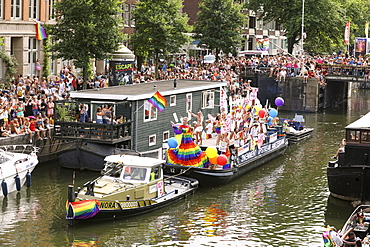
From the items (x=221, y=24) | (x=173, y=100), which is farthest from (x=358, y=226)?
(x=221, y=24)

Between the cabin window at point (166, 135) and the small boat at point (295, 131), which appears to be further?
the small boat at point (295, 131)

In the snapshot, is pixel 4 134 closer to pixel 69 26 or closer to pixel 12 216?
pixel 12 216

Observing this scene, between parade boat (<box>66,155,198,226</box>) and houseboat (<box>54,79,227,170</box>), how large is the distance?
4.06 m

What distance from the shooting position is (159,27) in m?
58.9

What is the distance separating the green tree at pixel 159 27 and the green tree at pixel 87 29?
469 inches

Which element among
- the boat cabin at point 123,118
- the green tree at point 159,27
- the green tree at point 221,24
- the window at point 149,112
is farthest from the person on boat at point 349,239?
the green tree at point 221,24

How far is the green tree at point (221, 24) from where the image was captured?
75.3 meters

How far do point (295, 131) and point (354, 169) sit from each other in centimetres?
1964

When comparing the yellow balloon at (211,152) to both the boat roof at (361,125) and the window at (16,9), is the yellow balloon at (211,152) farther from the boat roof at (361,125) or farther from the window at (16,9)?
the window at (16,9)

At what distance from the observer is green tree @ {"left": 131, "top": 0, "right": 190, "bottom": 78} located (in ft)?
194

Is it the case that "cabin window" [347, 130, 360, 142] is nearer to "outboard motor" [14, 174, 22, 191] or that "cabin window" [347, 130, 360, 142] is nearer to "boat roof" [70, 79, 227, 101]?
"boat roof" [70, 79, 227, 101]

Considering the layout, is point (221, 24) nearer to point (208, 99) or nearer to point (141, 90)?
point (208, 99)

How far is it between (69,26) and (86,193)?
69.7ft

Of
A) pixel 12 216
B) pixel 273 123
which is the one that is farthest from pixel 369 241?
pixel 273 123
